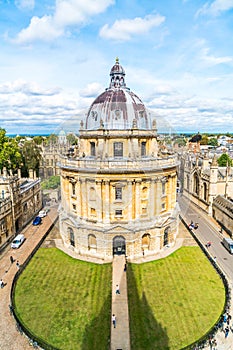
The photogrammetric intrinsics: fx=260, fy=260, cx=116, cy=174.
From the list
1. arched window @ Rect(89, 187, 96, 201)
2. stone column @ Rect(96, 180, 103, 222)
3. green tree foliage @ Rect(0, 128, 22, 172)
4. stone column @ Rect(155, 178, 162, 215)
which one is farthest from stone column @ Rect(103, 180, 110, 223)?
green tree foliage @ Rect(0, 128, 22, 172)

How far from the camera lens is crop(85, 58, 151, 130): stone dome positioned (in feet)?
122

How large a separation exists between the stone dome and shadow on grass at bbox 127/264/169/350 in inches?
862

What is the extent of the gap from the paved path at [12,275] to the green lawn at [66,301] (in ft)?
3.82

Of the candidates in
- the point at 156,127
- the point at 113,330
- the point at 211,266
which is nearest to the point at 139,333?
the point at 113,330

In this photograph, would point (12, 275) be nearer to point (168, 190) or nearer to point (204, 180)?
point (168, 190)

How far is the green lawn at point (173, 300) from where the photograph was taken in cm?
2327

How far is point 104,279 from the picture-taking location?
3195 cm

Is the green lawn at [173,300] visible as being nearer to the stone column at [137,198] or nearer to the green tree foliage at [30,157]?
the stone column at [137,198]

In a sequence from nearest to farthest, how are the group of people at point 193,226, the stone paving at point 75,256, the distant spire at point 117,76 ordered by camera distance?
the stone paving at point 75,256
the distant spire at point 117,76
the group of people at point 193,226

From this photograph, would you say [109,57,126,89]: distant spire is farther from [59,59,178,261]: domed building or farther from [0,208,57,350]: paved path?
[0,208,57,350]: paved path

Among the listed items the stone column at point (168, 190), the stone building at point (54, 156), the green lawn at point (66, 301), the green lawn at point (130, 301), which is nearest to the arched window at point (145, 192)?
the stone column at point (168, 190)

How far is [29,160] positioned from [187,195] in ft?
149

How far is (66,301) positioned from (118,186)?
15034 millimetres

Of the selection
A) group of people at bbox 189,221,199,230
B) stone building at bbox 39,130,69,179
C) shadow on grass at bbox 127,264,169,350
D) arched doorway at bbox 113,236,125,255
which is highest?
stone building at bbox 39,130,69,179
